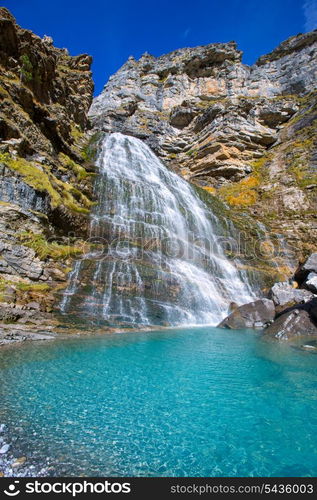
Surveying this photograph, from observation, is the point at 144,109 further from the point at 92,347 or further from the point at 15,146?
the point at 92,347

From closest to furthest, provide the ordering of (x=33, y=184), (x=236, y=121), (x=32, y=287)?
1. (x=32, y=287)
2. (x=33, y=184)
3. (x=236, y=121)

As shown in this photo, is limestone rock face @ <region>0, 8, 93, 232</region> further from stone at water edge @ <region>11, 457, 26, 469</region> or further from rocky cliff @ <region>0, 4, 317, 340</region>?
stone at water edge @ <region>11, 457, 26, 469</region>

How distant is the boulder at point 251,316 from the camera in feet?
53.4

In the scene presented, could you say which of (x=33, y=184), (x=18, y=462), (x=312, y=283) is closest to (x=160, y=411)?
(x=18, y=462)

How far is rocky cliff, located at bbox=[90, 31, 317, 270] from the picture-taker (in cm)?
3506

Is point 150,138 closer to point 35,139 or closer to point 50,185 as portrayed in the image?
point 35,139

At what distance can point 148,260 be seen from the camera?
17875mm

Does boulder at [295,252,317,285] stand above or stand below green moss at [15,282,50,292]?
above

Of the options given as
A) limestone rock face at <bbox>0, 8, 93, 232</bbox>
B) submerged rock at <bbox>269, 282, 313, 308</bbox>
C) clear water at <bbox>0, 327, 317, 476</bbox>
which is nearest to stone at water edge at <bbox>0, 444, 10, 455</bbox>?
clear water at <bbox>0, 327, 317, 476</bbox>

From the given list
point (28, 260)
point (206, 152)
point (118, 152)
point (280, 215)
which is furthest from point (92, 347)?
point (206, 152)

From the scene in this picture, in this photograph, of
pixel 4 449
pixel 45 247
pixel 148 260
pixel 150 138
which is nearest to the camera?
pixel 4 449

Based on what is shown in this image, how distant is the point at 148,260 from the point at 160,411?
13027 mm

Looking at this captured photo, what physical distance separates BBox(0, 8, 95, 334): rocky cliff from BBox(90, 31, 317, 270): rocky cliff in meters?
19.7
